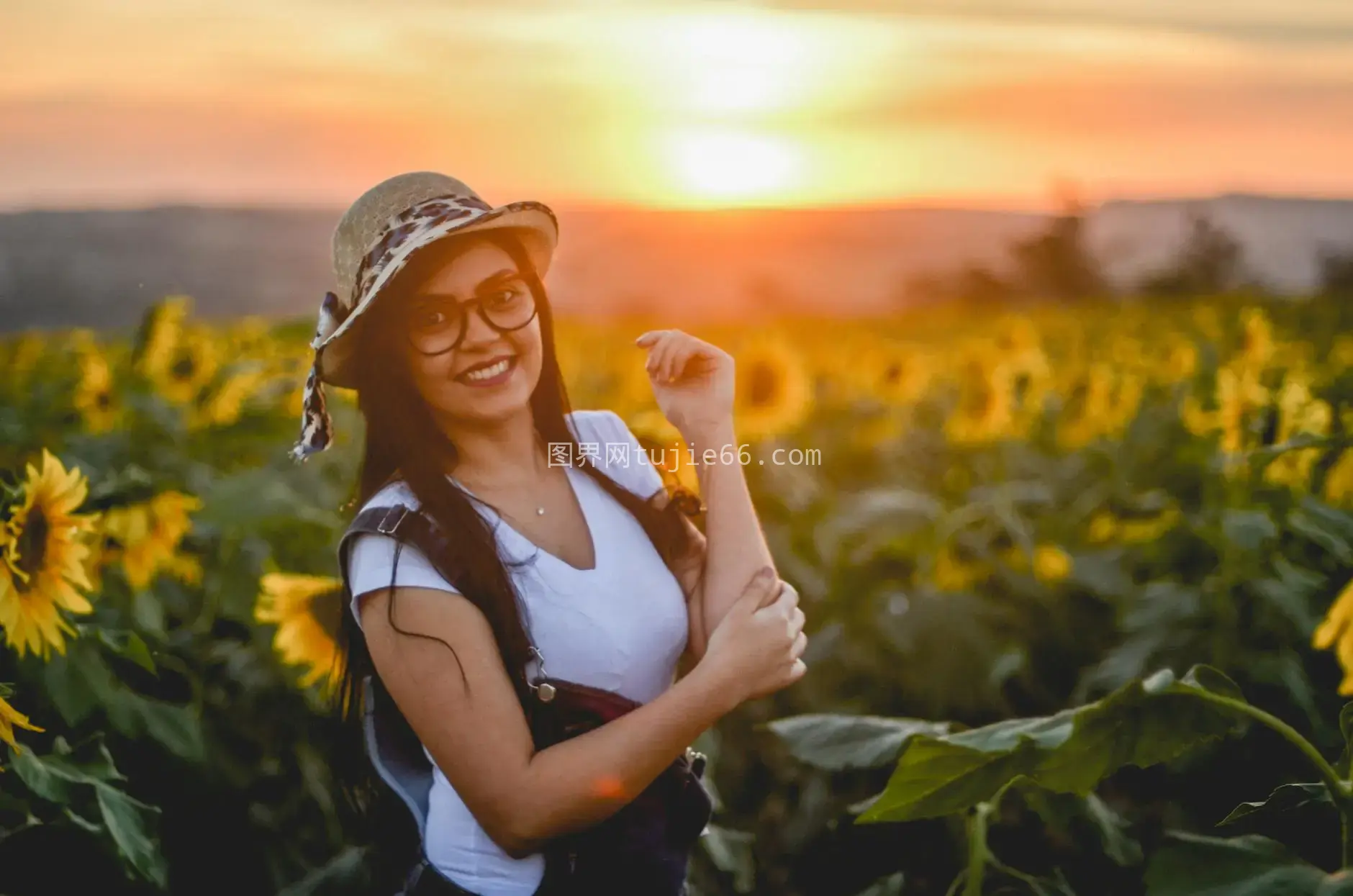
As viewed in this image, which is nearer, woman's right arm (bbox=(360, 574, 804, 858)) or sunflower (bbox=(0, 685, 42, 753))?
woman's right arm (bbox=(360, 574, 804, 858))

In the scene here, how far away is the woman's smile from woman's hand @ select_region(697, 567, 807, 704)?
0.50 m

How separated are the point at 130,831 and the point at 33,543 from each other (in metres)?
0.54

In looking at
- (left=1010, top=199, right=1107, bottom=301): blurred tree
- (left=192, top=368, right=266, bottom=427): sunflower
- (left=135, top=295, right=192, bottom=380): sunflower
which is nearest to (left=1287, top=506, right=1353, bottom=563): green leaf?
(left=192, top=368, right=266, bottom=427): sunflower

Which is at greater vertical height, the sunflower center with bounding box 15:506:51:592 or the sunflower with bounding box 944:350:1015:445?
the sunflower center with bounding box 15:506:51:592

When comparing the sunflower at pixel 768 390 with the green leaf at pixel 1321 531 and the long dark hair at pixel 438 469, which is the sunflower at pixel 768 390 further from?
the long dark hair at pixel 438 469

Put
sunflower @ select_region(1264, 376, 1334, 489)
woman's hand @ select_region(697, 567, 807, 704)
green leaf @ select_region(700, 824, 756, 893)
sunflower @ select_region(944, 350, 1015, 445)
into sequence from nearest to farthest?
woman's hand @ select_region(697, 567, 807, 704) → green leaf @ select_region(700, 824, 756, 893) → sunflower @ select_region(1264, 376, 1334, 489) → sunflower @ select_region(944, 350, 1015, 445)

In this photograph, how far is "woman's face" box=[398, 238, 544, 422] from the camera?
1.86m

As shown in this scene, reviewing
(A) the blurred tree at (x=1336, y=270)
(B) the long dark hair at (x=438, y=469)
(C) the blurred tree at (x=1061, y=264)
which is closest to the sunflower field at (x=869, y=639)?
(B) the long dark hair at (x=438, y=469)

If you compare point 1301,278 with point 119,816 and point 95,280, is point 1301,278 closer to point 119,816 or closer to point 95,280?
point 95,280

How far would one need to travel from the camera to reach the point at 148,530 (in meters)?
3.17

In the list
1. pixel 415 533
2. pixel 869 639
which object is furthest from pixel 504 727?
pixel 869 639

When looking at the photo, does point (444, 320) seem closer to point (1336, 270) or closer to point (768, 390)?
point (768, 390)

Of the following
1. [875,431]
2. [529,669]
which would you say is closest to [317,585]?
[529,669]

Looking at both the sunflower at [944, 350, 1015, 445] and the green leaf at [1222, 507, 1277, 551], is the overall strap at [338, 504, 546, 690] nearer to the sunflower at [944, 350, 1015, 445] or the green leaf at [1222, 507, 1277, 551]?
the green leaf at [1222, 507, 1277, 551]
